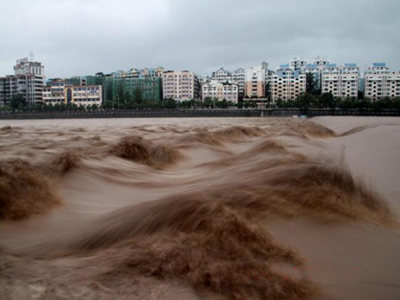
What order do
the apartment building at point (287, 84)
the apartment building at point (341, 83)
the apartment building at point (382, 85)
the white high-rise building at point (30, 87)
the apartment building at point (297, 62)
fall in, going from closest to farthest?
1. the apartment building at point (341, 83)
2. the white high-rise building at point (30, 87)
3. the apartment building at point (382, 85)
4. the apartment building at point (287, 84)
5. the apartment building at point (297, 62)

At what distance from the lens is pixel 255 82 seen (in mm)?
87875

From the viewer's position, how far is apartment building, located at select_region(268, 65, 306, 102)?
8000 cm

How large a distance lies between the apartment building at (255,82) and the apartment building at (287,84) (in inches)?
127

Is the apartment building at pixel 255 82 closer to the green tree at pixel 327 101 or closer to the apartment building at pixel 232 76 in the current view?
the apartment building at pixel 232 76

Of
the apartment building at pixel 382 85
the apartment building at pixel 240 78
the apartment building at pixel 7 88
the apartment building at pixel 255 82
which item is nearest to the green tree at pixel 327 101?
the apartment building at pixel 382 85

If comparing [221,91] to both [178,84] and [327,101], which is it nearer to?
[178,84]

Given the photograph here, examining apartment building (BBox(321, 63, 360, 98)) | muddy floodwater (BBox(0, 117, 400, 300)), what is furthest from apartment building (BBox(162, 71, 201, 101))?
muddy floodwater (BBox(0, 117, 400, 300))

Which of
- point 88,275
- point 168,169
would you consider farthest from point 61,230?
point 168,169

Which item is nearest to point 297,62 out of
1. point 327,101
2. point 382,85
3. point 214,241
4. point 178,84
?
point 382,85

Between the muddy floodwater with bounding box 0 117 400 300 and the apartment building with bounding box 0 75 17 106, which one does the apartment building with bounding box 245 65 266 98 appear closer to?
the apartment building with bounding box 0 75 17 106

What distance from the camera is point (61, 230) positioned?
1.67 meters

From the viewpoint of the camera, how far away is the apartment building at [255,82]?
286ft

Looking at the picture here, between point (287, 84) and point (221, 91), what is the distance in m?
16.0

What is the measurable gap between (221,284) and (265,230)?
35 cm
